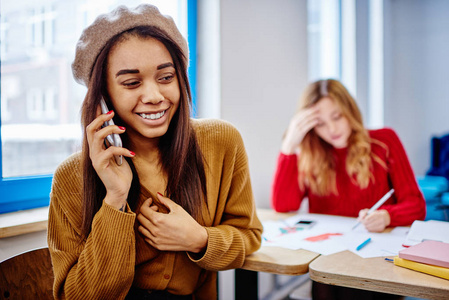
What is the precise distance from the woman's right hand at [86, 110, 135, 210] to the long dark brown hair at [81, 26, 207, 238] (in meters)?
0.05

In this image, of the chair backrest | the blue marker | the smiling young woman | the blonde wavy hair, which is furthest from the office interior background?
the blue marker

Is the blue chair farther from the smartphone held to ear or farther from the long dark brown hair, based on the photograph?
the smartphone held to ear

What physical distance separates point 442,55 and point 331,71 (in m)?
1.91

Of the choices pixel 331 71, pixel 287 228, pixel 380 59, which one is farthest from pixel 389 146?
pixel 380 59

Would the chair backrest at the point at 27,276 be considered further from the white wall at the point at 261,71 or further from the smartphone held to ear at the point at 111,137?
the white wall at the point at 261,71

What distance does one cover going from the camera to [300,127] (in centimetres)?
198

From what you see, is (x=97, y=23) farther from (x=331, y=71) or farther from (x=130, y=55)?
(x=331, y=71)

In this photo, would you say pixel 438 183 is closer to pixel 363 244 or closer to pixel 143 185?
pixel 363 244

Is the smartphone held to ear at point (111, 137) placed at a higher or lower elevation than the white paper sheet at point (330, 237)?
higher

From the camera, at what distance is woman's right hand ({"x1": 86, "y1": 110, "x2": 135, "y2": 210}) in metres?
0.97

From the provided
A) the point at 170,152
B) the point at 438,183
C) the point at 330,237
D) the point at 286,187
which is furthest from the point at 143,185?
the point at 438,183

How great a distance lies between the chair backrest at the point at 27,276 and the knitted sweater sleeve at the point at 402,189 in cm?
128

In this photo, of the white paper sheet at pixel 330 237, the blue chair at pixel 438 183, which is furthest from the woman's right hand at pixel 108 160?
the blue chair at pixel 438 183

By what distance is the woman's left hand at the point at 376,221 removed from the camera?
1502 millimetres
